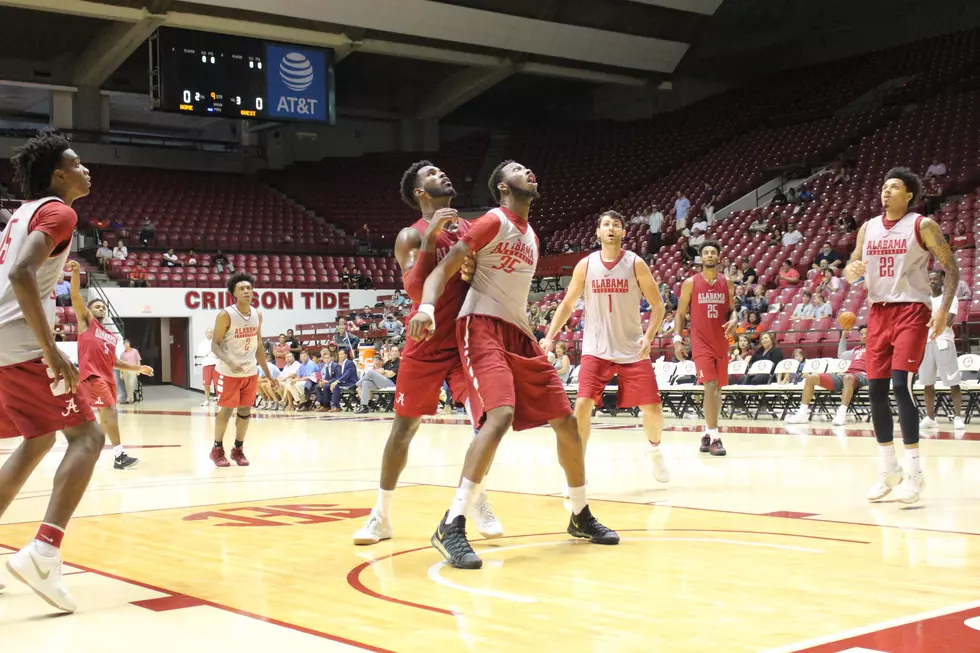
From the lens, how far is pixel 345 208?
34031 millimetres

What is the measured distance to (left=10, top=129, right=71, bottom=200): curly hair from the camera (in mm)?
4074

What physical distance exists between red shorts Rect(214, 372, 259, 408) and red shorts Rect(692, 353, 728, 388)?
394 centimetres

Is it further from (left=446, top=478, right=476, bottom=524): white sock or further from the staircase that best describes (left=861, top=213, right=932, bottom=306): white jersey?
the staircase

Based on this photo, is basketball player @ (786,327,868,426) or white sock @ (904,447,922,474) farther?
basketball player @ (786,327,868,426)

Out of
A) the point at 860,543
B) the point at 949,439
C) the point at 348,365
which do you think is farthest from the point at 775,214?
the point at 860,543

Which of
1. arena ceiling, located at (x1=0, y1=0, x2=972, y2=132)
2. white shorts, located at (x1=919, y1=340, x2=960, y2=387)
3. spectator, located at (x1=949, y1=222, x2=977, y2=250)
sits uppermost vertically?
arena ceiling, located at (x1=0, y1=0, x2=972, y2=132)

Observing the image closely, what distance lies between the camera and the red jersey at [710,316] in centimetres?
898

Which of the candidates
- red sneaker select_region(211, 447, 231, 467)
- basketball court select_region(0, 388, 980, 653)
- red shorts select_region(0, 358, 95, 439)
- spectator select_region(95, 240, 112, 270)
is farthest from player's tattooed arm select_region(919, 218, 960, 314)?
spectator select_region(95, 240, 112, 270)

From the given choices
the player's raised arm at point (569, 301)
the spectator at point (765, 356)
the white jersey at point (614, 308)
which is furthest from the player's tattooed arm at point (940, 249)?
the spectator at point (765, 356)

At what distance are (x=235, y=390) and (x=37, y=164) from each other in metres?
5.54

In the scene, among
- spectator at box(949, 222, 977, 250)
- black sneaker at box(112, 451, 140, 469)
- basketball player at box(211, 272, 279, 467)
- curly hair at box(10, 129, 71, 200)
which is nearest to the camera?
curly hair at box(10, 129, 71, 200)

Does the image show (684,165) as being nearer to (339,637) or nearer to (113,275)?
(113,275)

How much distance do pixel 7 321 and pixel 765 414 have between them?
12.7m

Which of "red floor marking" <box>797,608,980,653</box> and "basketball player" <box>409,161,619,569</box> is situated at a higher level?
"basketball player" <box>409,161,619,569</box>
